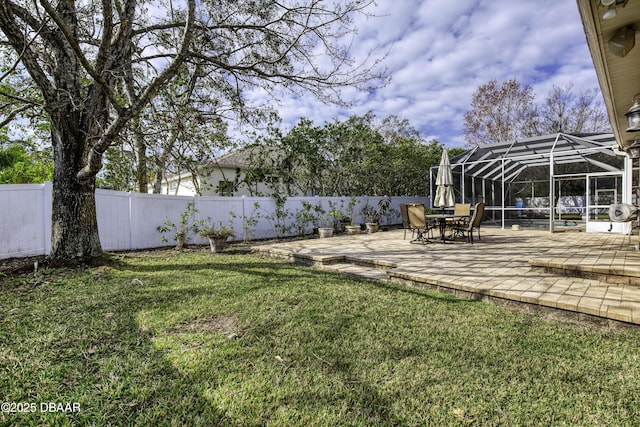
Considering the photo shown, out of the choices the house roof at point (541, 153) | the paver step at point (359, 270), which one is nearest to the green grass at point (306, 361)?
the paver step at point (359, 270)

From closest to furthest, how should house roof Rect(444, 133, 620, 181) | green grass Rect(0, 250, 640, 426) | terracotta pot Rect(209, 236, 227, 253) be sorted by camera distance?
1. green grass Rect(0, 250, 640, 426)
2. terracotta pot Rect(209, 236, 227, 253)
3. house roof Rect(444, 133, 620, 181)

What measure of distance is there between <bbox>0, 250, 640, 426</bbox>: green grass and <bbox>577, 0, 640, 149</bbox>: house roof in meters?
2.81

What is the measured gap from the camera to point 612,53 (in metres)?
2.88

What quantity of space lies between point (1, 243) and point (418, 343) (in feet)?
26.0

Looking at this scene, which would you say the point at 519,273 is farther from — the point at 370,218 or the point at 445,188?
the point at 370,218

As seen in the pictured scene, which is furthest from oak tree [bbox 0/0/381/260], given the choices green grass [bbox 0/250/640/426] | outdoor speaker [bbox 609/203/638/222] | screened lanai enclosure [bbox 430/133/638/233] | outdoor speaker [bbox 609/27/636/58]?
screened lanai enclosure [bbox 430/133/638/233]

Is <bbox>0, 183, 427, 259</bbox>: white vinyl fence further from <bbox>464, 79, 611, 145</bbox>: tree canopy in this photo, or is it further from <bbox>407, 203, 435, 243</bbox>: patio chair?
<bbox>464, 79, 611, 145</bbox>: tree canopy

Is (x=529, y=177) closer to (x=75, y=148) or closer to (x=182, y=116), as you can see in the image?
(x=182, y=116)

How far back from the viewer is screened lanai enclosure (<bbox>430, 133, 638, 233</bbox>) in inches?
390

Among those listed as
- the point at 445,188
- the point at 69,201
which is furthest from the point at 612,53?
the point at 69,201

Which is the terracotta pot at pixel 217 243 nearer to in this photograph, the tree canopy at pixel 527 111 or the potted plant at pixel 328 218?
the potted plant at pixel 328 218

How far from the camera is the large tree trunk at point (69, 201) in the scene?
5.51 metres

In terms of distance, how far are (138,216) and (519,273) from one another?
878 centimetres

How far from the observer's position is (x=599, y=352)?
8.11 feet
